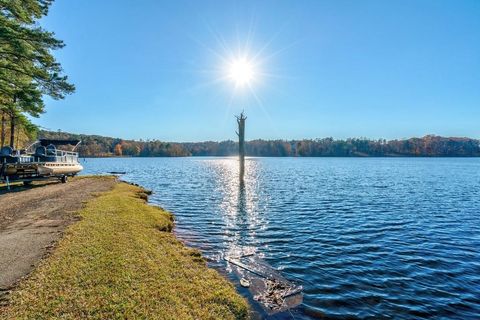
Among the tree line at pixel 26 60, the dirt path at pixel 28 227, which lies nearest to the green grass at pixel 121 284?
the dirt path at pixel 28 227

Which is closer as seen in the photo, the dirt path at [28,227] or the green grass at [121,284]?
the green grass at [121,284]

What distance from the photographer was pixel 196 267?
10531 mm

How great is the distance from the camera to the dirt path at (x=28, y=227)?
8.99 meters

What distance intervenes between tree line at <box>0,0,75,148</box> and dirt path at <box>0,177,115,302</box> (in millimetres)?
8428

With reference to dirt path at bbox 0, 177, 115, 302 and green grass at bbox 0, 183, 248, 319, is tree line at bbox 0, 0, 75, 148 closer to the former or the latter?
dirt path at bbox 0, 177, 115, 302

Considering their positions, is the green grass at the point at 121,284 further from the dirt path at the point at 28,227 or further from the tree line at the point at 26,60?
the tree line at the point at 26,60

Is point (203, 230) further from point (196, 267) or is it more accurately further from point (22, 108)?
point (22, 108)

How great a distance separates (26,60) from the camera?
21969 millimetres

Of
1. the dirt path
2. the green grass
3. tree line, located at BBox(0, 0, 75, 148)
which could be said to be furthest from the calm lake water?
tree line, located at BBox(0, 0, 75, 148)

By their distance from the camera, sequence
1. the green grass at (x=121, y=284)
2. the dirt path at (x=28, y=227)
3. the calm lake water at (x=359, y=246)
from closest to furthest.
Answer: the green grass at (x=121, y=284) → the dirt path at (x=28, y=227) → the calm lake water at (x=359, y=246)

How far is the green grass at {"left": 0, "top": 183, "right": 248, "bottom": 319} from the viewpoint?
6.69m

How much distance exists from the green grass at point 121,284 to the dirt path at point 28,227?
60cm

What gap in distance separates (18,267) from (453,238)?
67.3ft

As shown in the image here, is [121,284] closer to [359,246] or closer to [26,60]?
[359,246]
